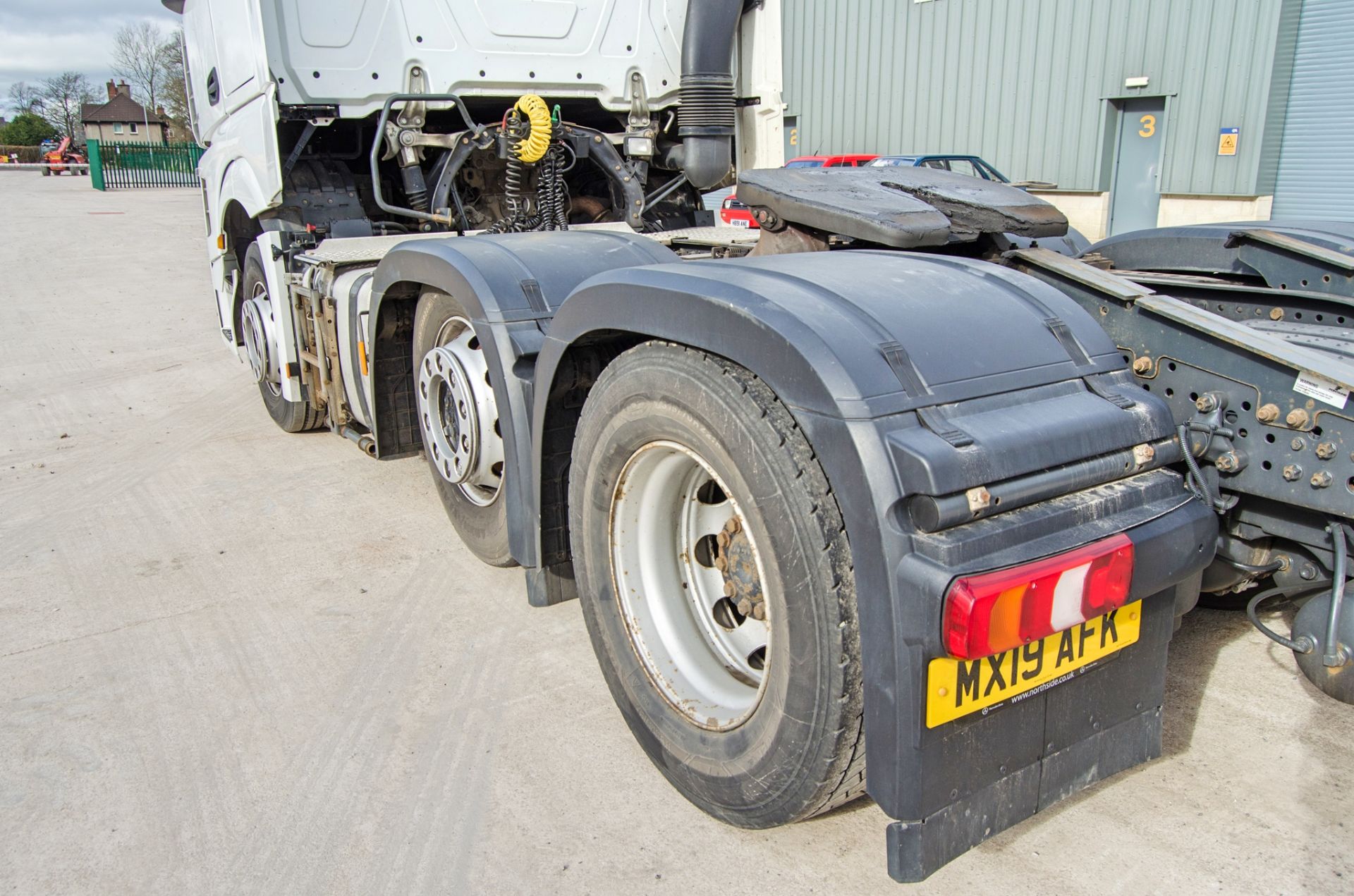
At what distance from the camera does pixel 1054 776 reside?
2.02 metres

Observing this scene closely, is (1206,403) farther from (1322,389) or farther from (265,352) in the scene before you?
(265,352)

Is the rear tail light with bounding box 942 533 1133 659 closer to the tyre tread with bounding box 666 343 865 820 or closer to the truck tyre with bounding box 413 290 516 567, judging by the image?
the tyre tread with bounding box 666 343 865 820

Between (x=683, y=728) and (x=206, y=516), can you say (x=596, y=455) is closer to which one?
(x=683, y=728)

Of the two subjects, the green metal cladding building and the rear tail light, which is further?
the green metal cladding building

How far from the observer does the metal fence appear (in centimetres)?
3381

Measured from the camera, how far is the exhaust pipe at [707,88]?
5.57 m

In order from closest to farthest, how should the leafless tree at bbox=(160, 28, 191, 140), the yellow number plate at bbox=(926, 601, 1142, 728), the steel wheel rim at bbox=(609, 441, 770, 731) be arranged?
the yellow number plate at bbox=(926, 601, 1142, 728)
the steel wheel rim at bbox=(609, 441, 770, 731)
the leafless tree at bbox=(160, 28, 191, 140)

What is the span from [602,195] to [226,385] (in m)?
3.40

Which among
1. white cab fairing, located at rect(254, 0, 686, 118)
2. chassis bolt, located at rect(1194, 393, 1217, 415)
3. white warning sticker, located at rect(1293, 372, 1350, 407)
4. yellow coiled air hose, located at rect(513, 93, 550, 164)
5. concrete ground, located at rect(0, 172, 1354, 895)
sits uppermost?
white cab fairing, located at rect(254, 0, 686, 118)

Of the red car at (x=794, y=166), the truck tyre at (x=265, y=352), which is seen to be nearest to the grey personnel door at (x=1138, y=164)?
the red car at (x=794, y=166)

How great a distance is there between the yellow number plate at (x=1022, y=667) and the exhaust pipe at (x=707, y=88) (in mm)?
4335

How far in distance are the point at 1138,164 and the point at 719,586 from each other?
54.0 ft

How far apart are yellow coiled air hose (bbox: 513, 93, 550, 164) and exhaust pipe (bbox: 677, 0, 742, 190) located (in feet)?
3.10

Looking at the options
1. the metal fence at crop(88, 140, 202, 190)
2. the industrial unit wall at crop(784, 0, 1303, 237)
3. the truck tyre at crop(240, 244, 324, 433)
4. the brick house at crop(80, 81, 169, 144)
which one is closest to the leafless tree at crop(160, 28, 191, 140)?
the metal fence at crop(88, 140, 202, 190)
